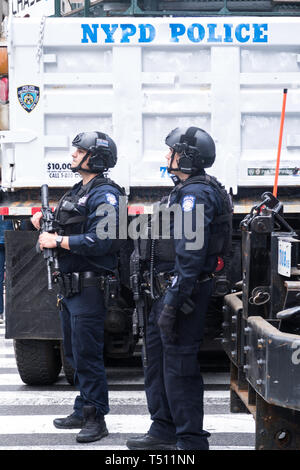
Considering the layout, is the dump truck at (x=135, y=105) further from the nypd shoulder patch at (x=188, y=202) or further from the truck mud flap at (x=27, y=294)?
the nypd shoulder patch at (x=188, y=202)

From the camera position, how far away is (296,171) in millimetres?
6648

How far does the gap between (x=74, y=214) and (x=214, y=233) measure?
3.84 ft

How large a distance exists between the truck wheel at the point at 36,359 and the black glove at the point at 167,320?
2.31 m

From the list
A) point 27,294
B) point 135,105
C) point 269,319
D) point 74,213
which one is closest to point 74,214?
point 74,213

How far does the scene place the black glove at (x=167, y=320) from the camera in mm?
4574

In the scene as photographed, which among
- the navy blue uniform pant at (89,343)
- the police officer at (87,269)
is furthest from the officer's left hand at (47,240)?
the navy blue uniform pant at (89,343)

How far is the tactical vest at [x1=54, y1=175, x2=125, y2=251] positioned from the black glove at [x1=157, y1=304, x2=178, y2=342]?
1.05 meters

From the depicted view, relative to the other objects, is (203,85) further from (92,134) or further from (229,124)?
(92,134)

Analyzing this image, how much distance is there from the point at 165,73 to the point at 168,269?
7.03 feet

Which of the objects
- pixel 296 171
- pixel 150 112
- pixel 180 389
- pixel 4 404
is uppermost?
pixel 150 112

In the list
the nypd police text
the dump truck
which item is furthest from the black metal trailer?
the nypd police text

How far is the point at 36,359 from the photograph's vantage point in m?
6.73
